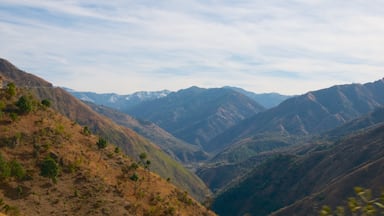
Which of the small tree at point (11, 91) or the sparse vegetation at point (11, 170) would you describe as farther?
the small tree at point (11, 91)

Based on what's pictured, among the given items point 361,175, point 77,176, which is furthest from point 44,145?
point 361,175

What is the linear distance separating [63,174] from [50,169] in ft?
14.3

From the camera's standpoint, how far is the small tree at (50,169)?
259 ft

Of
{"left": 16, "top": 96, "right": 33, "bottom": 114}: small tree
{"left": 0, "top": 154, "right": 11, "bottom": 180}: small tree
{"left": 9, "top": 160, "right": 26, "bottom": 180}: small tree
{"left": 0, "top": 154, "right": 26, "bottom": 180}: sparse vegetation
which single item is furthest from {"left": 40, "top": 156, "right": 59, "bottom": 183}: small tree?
{"left": 16, "top": 96, "right": 33, "bottom": 114}: small tree

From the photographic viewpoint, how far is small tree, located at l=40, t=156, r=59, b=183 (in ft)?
259

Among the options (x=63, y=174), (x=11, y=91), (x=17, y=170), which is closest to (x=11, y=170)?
(x=17, y=170)

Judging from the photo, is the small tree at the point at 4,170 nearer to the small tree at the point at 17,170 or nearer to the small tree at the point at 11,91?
the small tree at the point at 17,170

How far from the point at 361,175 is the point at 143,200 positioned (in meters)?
112

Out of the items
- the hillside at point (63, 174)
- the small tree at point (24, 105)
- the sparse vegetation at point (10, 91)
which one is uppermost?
the sparse vegetation at point (10, 91)

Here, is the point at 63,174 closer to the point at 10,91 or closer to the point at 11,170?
the point at 11,170

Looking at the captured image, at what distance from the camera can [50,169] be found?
78812mm

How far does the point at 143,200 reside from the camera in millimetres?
86562

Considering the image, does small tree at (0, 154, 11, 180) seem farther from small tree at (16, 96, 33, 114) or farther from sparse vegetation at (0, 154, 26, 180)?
small tree at (16, 96, 33, 114)

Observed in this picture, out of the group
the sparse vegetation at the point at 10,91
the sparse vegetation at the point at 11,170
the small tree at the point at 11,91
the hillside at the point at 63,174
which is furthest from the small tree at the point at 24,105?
the sparse vegetation at the point at 11,170
